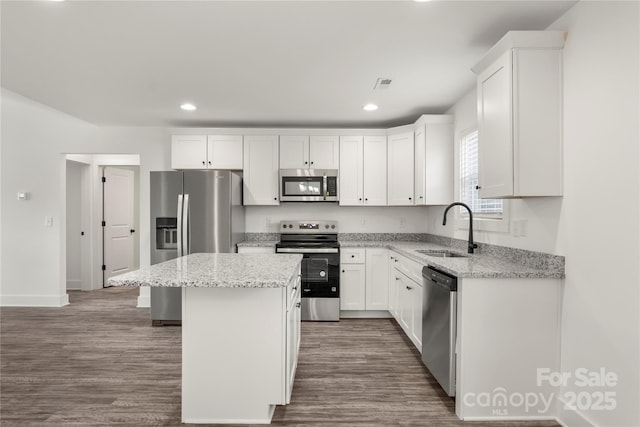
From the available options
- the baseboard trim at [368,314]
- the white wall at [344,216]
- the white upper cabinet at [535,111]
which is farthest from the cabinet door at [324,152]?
the white upper cabinet at [535,111]

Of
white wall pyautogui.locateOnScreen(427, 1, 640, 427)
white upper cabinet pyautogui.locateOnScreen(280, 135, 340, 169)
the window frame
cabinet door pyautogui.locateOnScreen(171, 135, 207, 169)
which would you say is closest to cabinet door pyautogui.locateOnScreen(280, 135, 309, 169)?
white upper cabinet pyautogui.locateOnScreen(280, 135, 340, 169)

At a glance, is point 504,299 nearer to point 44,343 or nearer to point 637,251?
point 637,251

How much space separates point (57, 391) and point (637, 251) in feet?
12.0

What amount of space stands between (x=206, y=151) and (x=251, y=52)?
211 centimetres

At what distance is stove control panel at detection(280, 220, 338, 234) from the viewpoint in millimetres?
4574

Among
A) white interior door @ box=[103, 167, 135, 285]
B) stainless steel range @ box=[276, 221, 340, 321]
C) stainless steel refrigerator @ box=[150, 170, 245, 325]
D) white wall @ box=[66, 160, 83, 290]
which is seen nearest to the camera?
stainless steel refrigerator @ box=[150, 170, 245, 325]

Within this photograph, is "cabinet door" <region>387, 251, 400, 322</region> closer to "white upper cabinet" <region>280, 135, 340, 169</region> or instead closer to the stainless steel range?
the stainless steel range

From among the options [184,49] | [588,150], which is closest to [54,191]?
[184,49]

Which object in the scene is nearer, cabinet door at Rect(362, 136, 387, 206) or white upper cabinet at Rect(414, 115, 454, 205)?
white upper cabinet at Rect(414, 115, 454, 205)

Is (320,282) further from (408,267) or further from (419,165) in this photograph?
(419,165)

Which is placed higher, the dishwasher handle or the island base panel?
the dishwasher handle

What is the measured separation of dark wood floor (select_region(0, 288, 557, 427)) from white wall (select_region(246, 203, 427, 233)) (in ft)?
4.40

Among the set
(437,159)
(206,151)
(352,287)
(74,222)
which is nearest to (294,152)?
(206,151)

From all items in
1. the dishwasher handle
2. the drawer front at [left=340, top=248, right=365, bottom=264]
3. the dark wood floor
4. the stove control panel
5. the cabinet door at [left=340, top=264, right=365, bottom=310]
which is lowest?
the dark wood floor
